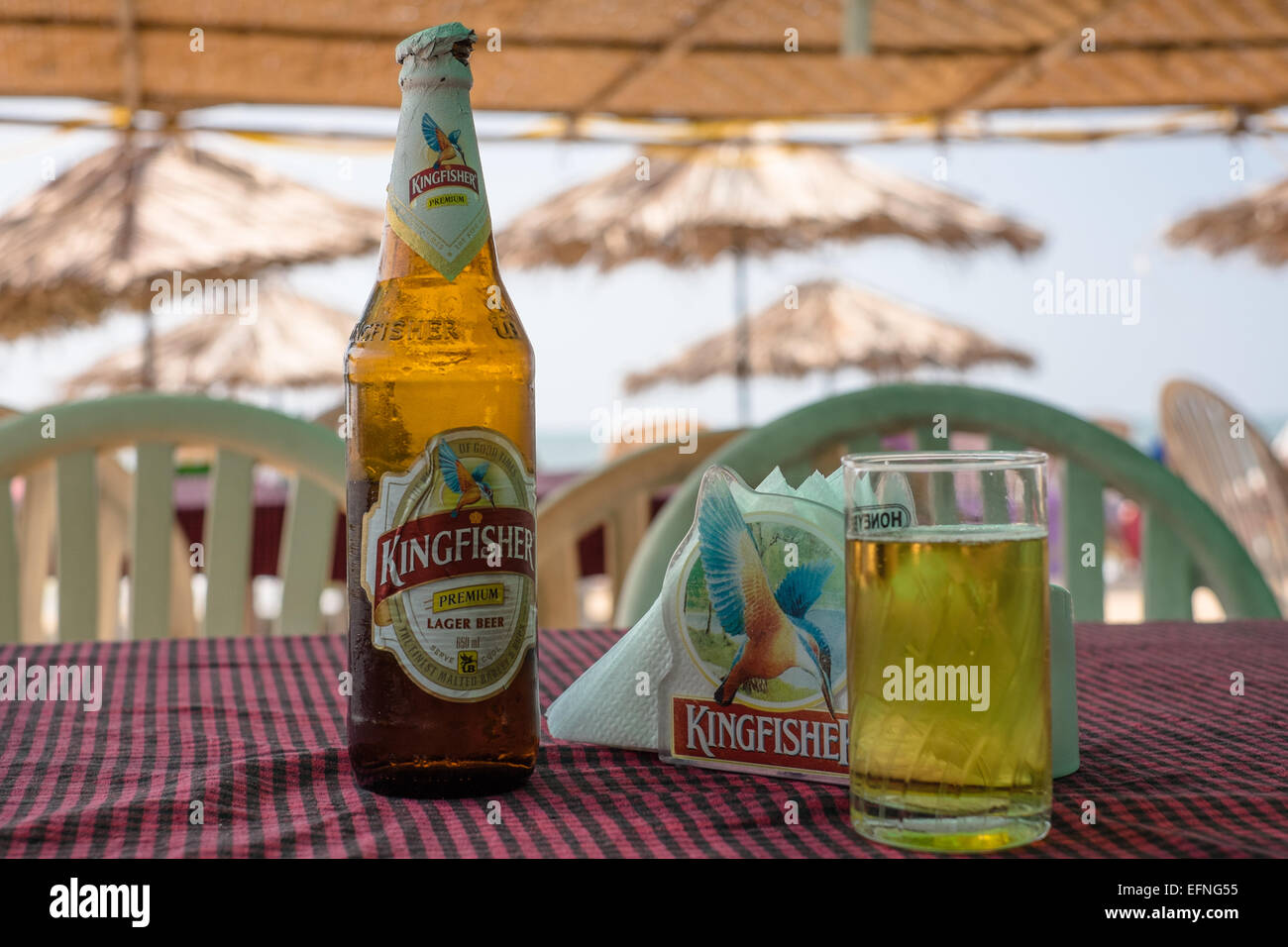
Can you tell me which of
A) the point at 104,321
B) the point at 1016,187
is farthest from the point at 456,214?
the point at 1016,187

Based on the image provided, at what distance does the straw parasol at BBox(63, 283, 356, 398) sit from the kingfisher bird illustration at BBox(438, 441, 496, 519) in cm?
616

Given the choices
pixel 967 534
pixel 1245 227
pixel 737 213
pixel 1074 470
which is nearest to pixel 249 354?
pixel 737 213

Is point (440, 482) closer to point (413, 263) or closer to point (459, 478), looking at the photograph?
point (459, 478)

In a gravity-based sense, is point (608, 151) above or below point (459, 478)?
above

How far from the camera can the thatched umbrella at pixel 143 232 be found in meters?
4.66

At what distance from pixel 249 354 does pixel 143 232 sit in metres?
1.95

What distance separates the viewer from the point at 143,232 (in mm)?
4820

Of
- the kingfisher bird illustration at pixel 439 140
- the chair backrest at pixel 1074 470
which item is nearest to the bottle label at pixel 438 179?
the kingfisher bird illustration at pixel 439 140

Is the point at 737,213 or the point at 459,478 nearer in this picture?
the point at 459,478

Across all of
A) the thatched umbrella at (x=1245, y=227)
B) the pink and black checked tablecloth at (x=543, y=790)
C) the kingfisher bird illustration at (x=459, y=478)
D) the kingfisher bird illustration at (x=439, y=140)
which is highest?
the thatched umbrella at (x=1245, y=227)

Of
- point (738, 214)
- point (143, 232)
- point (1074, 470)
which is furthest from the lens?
point (738, 214)

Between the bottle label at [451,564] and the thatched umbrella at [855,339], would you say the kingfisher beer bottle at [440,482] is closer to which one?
the bottle label at [451,564]
